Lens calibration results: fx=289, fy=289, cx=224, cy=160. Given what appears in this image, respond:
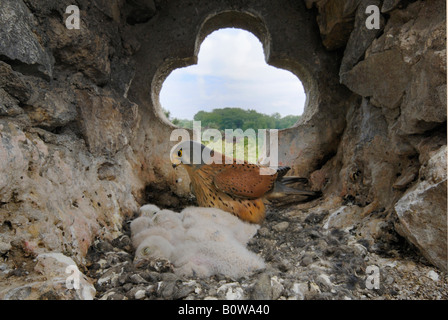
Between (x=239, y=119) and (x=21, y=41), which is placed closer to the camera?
(x=21, y=41)

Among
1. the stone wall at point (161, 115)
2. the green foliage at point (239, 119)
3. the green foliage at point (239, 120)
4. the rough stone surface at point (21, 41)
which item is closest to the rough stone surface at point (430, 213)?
the stone wall at point (161, 115)

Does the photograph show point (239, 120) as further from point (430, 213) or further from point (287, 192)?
point (430, 213)

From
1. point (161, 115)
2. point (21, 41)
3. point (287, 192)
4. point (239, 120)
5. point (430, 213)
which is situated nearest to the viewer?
point (430, 213)

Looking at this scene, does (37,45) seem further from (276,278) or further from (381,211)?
(381,211)

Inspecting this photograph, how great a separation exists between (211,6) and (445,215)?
2.98 meters

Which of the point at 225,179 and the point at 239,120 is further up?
the point at 239,120

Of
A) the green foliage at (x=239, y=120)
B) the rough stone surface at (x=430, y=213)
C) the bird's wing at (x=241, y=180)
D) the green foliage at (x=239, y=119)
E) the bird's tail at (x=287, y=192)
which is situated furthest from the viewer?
the green foliage at (x=239, y=119)

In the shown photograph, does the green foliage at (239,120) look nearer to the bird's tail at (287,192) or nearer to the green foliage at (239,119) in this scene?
the green foliage at (239,119)

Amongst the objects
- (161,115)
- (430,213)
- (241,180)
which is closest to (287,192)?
(241,180)

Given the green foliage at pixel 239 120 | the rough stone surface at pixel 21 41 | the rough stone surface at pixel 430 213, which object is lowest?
the rough stone surface at pixel 430 213

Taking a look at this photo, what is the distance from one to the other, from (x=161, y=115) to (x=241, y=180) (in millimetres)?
1523

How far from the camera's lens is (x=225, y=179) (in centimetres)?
243

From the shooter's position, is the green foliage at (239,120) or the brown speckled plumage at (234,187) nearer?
the brown speckled plumage at (234,187)

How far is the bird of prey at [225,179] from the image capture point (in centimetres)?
243
